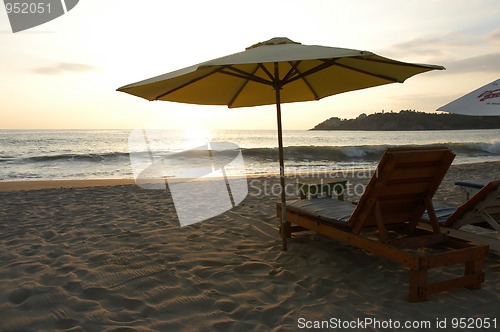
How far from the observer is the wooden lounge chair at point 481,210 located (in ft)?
11.3

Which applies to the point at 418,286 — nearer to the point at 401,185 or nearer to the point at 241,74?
the point at 401,185

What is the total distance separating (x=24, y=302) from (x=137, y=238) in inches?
73.9

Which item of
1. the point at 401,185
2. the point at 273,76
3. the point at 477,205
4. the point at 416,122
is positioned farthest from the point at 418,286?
the point at 416,122

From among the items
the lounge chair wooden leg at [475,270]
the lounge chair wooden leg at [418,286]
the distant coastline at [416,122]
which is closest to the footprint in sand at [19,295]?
the lounge chair wooden leg at [418,286]

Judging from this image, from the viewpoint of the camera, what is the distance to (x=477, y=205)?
356cm

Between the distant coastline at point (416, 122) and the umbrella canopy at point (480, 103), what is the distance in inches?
3150

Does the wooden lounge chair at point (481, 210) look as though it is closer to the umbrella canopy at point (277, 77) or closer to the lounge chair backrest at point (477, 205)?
the lounge chair backrest at point (477, 205)

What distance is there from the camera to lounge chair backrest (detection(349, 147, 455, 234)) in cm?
310

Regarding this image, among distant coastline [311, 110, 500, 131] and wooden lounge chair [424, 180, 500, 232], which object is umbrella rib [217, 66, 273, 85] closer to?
wooden lounge chair [424, 180, 500, 232]

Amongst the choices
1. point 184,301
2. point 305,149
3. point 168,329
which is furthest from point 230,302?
point 305,149

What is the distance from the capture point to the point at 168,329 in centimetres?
260

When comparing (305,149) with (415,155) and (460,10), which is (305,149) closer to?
(460,10)

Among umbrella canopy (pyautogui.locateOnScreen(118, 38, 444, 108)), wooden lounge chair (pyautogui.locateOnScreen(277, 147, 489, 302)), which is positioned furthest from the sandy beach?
umbrella canopy (pyautogui.locateOnScreen(118, 38, 444, 108))

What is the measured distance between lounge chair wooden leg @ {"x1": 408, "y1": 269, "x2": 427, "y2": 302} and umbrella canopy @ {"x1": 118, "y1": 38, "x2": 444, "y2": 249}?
153 centimetres
